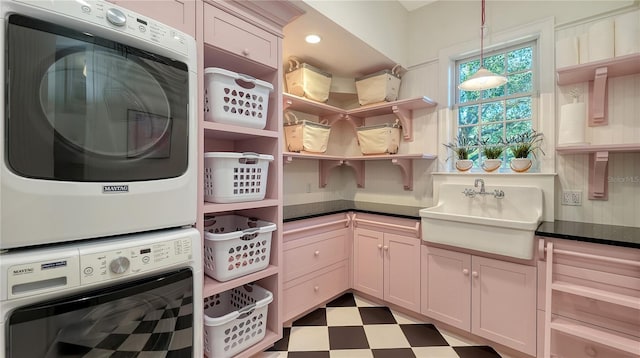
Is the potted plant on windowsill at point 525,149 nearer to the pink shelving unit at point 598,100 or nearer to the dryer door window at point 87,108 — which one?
the pink shelving unit at point 598,100

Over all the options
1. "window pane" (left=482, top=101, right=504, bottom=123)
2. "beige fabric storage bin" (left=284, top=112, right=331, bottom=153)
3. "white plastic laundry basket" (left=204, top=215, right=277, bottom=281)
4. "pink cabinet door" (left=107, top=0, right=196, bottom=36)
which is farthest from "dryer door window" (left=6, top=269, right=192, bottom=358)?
"window pane" (left=482, top=101, right=504, bottom=123)

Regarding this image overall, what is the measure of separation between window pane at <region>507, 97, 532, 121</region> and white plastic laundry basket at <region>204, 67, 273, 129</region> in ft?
6.38

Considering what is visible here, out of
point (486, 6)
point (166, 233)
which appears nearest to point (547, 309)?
point (166, 233)

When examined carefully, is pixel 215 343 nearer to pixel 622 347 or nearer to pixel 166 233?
pixel 166 233

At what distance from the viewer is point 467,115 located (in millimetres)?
2473

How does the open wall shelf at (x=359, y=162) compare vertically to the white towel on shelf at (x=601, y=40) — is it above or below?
below

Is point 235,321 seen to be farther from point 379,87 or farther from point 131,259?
point 379,87

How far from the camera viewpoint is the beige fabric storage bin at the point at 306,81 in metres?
2.34

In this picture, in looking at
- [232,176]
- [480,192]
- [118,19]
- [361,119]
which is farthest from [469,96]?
[118,19]

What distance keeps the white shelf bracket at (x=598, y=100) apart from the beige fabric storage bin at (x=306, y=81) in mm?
1854

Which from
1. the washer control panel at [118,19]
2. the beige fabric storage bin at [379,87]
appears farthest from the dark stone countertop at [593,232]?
the washer control panel at [118,19]

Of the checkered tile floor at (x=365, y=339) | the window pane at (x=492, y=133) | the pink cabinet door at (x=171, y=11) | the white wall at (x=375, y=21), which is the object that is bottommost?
the checkered tile floor at (x=365, y=339)

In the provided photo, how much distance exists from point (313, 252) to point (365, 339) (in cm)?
71

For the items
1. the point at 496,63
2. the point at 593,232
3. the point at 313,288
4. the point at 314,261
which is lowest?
the point at 313,288
